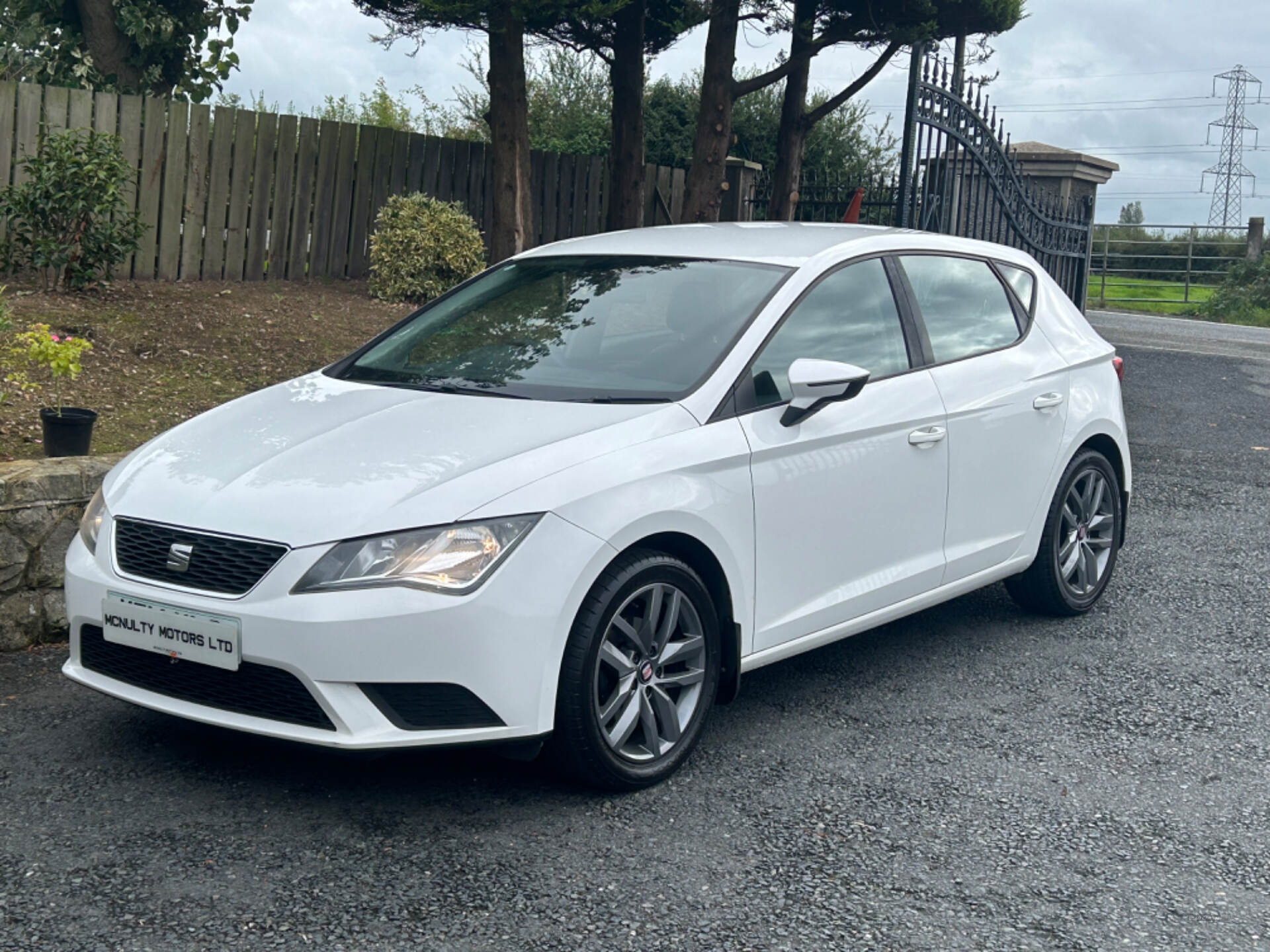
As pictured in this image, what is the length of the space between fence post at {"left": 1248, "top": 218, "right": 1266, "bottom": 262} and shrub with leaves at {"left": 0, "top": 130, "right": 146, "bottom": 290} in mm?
26917

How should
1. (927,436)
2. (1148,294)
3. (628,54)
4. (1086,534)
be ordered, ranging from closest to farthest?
(927,436), (1086,534), (628,54), (1148,294)

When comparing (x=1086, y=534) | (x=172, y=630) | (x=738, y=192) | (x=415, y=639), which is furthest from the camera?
(x=738, y=192)

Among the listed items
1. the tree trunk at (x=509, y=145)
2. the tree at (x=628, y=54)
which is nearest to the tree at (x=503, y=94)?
the tree trunk at (x=509, y=145)

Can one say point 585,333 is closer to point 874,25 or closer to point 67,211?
point 67,211

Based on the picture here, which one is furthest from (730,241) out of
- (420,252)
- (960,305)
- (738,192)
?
(738,192)

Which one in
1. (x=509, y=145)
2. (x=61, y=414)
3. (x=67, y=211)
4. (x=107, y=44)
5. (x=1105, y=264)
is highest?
(x=1105, y=264)

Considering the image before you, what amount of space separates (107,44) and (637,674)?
38.0 feet

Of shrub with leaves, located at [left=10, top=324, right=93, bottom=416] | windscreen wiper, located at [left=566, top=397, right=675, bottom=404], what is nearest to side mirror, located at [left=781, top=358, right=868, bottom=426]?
windscreen wiper, located at [left=566, top=397, right=675, bottom=404]

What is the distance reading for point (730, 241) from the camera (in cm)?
530

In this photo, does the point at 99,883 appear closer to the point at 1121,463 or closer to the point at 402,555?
the point at 402,555

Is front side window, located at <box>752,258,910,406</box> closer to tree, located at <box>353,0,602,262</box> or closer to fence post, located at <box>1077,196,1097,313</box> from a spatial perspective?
tree, located at <box>353,0,602,262</box>

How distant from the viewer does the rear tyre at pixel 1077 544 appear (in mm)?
5895

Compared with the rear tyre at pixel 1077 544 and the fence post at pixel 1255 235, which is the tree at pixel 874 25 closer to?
the rear tyre at pixel 1077 544

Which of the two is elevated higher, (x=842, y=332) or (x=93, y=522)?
(x=842, y=332)
